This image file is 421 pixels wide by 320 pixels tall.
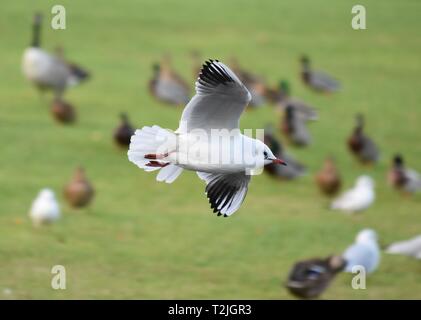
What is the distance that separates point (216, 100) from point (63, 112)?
972 cm

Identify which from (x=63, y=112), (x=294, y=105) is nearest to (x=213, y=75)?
(x=63, y=112)

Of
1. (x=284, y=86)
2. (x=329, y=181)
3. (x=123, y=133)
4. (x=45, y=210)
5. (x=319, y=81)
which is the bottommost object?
(x=45, y=210)

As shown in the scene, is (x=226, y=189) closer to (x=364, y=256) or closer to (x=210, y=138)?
(x=210, y=138)

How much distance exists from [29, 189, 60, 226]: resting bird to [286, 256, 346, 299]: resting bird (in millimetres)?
2669

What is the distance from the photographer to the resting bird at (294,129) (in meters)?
16.6

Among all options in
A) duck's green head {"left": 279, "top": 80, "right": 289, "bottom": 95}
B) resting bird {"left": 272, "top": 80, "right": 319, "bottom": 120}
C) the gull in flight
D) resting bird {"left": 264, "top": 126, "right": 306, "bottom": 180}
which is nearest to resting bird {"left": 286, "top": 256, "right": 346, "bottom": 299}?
the gull in flight

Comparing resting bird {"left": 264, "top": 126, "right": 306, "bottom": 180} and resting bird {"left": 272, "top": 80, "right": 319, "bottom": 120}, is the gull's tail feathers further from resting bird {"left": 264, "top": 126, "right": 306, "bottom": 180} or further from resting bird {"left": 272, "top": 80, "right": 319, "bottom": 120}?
resting bird {"left": 272, "top": 80, "right": 319, "bottom": 120}

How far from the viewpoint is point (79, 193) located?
1206cm

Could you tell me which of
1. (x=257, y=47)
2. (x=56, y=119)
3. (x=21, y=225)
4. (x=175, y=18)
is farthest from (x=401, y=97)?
(x=21, y=225)

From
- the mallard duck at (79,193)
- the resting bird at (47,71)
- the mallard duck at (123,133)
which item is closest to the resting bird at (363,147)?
the mallard duck at (123,133)

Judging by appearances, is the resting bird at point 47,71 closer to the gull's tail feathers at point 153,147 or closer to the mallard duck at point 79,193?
the mallard duck at point 79,193

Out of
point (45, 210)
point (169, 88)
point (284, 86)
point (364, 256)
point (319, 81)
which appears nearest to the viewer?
point (364, 256)

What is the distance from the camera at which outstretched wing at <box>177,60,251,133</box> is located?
6.52 metres

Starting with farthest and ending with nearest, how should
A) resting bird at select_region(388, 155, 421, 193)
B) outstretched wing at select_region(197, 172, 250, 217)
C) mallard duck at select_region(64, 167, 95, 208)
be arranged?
resting bird at select_region(388, 155, 421, 193), mallard duck at select_region(64, 167, 95, 208), outstretched wing at select_region(197, 172, 250, 217)
